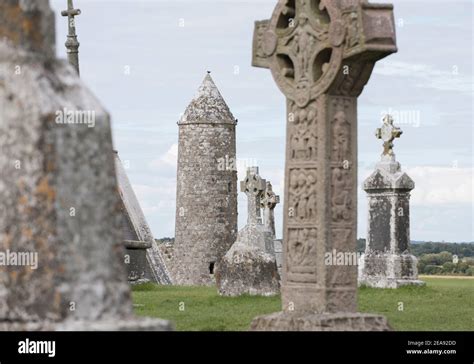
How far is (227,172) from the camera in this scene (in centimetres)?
4388

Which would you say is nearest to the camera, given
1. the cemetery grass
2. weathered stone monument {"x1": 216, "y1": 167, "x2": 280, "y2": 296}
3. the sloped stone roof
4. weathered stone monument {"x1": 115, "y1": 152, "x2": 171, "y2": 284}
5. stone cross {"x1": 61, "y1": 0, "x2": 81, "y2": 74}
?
the cemetery grass

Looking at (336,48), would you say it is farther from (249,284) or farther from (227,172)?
(227,172)

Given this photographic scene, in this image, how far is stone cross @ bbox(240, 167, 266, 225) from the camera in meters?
23.9

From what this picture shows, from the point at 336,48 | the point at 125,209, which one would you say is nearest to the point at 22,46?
the point at 336,48

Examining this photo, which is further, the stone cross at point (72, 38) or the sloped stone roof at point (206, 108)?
the sloped stone roof at point (206, 108)

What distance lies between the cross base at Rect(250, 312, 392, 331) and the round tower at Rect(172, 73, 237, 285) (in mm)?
33270

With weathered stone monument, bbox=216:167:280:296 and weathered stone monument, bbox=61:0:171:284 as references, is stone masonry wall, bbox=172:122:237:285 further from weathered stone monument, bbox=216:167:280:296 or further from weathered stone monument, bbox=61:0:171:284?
weathered stone monument, bbox=216:167:280:296

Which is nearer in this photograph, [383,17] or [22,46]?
[22,46]

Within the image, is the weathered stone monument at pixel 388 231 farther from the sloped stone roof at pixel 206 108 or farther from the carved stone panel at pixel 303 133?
the sloped stone roof at pixel 206 108

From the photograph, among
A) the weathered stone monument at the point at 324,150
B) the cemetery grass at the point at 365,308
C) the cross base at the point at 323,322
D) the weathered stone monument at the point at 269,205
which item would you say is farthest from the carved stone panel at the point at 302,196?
the weathered stone monument at the point at 269,205

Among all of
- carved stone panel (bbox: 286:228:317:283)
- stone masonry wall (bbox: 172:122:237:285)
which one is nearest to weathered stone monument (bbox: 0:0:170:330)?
carved stone panel (bbox: 286:228:317:283)

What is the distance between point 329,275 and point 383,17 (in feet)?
7.78

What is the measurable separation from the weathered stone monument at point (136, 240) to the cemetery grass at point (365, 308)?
87cm

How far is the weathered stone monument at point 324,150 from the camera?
32.2 feet
